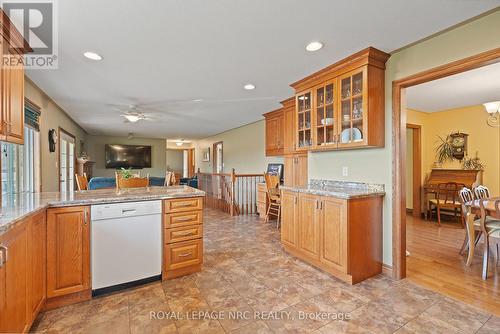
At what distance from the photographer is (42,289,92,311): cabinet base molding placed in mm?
1997

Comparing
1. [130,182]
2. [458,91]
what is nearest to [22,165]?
[130,182]

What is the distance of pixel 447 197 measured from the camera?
16.2 feet

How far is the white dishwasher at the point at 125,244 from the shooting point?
2146 millimetres

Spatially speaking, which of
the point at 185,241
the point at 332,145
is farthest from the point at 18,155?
the point at 332,145

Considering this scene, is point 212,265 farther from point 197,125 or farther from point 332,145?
point 197,125

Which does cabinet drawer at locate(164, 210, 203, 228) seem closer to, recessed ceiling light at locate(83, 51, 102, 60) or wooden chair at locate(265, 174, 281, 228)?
recessed ceiling light at locate(83, 51, 102, 60)

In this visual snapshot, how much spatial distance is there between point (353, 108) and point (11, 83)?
10.3ft

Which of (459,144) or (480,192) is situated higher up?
(459,144)

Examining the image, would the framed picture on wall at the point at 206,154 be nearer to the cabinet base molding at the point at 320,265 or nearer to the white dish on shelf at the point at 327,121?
the cabinet base molding at the point at 320,265

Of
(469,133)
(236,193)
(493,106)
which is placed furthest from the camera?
(236,193)

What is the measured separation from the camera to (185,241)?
8.43 ft

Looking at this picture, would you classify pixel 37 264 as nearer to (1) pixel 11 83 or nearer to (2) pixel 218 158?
(1) pixel 11 83

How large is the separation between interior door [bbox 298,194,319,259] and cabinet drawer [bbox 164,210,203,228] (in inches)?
49.4

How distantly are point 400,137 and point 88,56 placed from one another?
11.1ft
